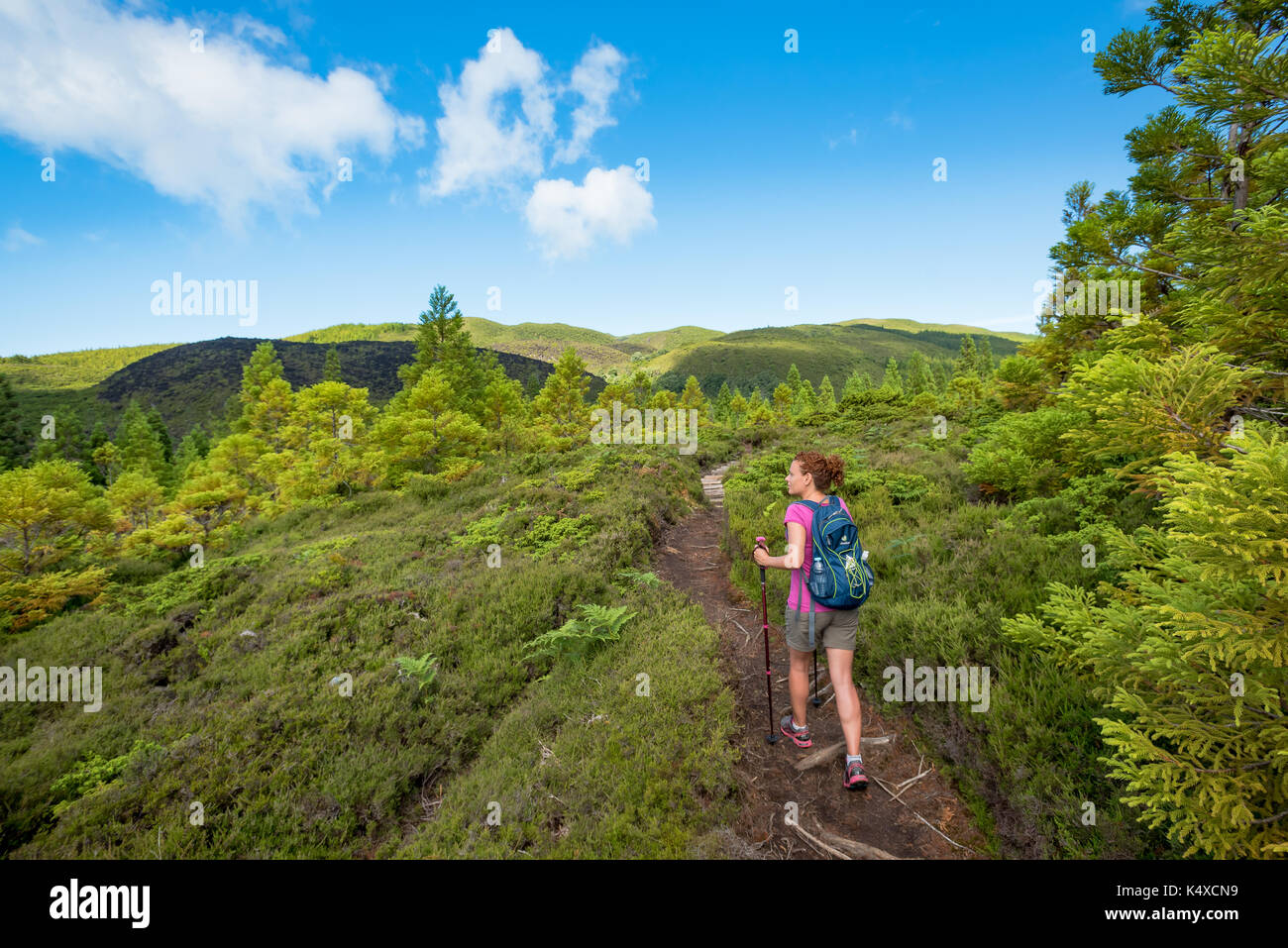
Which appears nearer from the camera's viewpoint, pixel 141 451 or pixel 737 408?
pixel 141 451

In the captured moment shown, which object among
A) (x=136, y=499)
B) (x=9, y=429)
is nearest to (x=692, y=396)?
(x=136, y=499)

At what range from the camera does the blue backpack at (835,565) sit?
14.1 feet

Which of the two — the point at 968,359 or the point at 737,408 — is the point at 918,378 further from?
the point at 737,408

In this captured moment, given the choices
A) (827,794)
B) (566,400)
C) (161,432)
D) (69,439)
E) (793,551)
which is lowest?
(827,794)

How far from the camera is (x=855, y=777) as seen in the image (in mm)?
4172

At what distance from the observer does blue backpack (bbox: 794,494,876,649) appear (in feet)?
14.1

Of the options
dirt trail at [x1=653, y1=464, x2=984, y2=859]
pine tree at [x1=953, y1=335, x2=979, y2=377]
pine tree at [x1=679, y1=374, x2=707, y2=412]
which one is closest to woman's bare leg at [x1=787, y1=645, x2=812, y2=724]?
dirt trail at [x1=653, y1=464, x2=984, y2=859]

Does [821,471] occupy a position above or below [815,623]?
above

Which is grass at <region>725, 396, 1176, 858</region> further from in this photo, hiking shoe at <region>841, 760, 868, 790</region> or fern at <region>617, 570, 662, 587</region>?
fern at <region>617, 570, 662, 587</region>

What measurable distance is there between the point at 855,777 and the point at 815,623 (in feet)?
4.43

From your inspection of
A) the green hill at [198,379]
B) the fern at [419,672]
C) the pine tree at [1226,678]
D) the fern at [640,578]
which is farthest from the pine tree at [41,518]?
the green hill at [198,379]

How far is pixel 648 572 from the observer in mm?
9609

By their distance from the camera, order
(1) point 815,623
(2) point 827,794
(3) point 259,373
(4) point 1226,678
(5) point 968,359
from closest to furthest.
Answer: (4) point 1226,678 → (2) point 827,794 → (1) point 815,623 → (3) point 259,373 → (5) point 968,359
